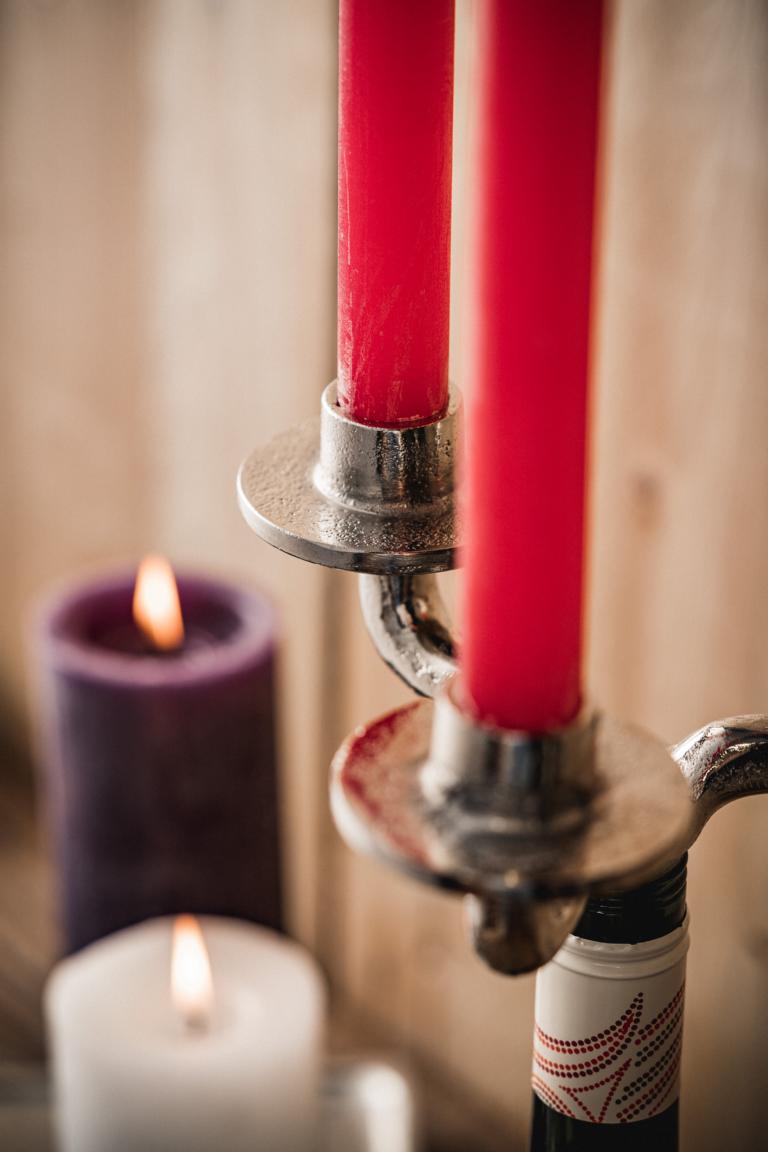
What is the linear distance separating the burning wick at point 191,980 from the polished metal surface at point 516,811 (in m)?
0.37

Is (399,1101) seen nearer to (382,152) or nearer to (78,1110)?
(78,1110)

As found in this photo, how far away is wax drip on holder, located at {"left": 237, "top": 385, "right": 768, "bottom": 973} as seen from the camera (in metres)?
0.17

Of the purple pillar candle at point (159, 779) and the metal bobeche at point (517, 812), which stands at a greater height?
the metal bobeche at point (517, 812)

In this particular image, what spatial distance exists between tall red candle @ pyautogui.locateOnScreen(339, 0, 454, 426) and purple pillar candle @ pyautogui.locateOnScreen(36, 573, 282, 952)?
15.3 inches

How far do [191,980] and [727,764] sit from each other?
1.19 feet

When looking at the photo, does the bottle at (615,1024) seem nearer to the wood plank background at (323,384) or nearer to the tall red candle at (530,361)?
the tall red candle at (530,361)

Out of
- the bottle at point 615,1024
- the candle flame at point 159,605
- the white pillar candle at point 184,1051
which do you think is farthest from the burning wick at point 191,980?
the bottle at point 615,1024

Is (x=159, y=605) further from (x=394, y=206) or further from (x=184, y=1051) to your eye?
(x=394, y=206)

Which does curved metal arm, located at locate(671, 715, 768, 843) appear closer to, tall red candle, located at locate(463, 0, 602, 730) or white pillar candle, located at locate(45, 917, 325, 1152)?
tall red candle, located at locate(463, 0, 602, 730)

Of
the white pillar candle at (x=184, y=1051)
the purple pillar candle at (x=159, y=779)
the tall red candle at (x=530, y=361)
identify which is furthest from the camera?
the purple pillar candle at (x=159, y=779)

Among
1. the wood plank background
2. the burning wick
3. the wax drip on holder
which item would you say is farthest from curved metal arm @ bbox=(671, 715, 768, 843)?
the burning wick

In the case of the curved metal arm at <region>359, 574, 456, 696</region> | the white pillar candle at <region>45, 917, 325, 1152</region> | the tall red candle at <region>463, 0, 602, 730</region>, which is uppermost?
the tall red candle at <region>463, 0, 602, 730</region>

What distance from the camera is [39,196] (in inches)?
35.6

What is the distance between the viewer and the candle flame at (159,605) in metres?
0.65
